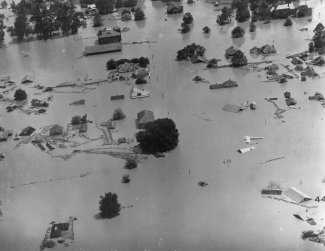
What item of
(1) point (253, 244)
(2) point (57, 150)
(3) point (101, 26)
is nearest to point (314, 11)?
(3) point (101, 26)

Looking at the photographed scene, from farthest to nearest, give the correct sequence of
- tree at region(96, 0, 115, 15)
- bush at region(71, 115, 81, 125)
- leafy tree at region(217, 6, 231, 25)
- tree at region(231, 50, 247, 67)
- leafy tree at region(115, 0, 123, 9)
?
leafy tree at region(115, 0, 123, 9), tree at region(96, 0, 115, 15), leafy tree at region(217, 6, 231, 25), tree at region(231, 50, 247, 67), bush at region(71, 115, 81, 125)

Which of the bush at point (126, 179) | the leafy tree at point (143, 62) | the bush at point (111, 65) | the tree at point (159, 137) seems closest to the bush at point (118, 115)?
the tree at point (159, 137)

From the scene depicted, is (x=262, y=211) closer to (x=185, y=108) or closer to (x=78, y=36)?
(x=185, y=108)

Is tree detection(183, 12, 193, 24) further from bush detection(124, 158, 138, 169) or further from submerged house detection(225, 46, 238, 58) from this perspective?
bush detection(124, 158, 138, 169)

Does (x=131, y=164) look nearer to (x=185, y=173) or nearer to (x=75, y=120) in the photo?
(x=185, y=173)

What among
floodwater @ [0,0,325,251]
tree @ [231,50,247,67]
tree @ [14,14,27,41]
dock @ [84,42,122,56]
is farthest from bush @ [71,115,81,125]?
tree @ [14,14,27,41]
